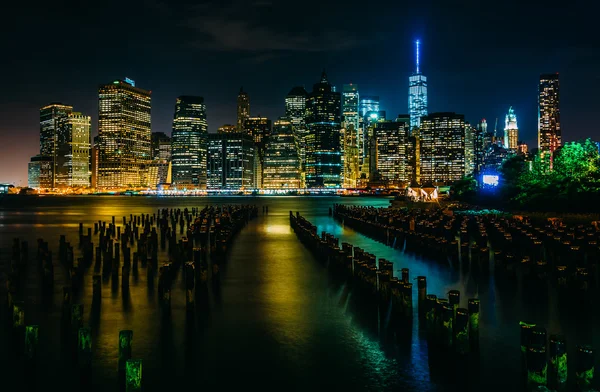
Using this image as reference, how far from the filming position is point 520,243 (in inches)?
1216

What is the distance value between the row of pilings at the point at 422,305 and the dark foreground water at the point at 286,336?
1.40ft

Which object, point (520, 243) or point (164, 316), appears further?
point (520, 243)

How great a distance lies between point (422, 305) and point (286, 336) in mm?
4507

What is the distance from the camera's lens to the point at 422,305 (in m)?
16.5

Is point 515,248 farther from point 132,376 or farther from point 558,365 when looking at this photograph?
point 132,376

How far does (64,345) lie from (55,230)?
134ft

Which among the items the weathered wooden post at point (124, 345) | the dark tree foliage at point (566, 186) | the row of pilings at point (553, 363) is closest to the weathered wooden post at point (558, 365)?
the row of pilings at point (553, 363)

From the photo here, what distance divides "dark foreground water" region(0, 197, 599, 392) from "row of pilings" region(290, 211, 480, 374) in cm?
43

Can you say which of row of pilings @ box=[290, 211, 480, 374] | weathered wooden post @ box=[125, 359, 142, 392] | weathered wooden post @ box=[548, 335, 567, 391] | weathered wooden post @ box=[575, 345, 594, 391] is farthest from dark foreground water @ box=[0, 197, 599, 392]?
weathered wooden post @ box=[125, 359, 142, 392]

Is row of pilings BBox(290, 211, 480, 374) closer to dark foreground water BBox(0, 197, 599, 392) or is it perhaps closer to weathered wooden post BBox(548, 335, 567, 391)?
dark foreground water BBox(0, 197, 599, 392)

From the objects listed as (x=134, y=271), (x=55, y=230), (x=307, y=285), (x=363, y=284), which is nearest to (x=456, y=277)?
(x=363, y=284)

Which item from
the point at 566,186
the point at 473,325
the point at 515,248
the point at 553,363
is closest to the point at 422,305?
the point at 473,325

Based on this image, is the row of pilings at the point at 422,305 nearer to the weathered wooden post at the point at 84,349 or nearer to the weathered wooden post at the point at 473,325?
the weathered wooden post at the point at 473,325

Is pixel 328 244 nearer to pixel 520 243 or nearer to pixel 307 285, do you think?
pixel 307 285
